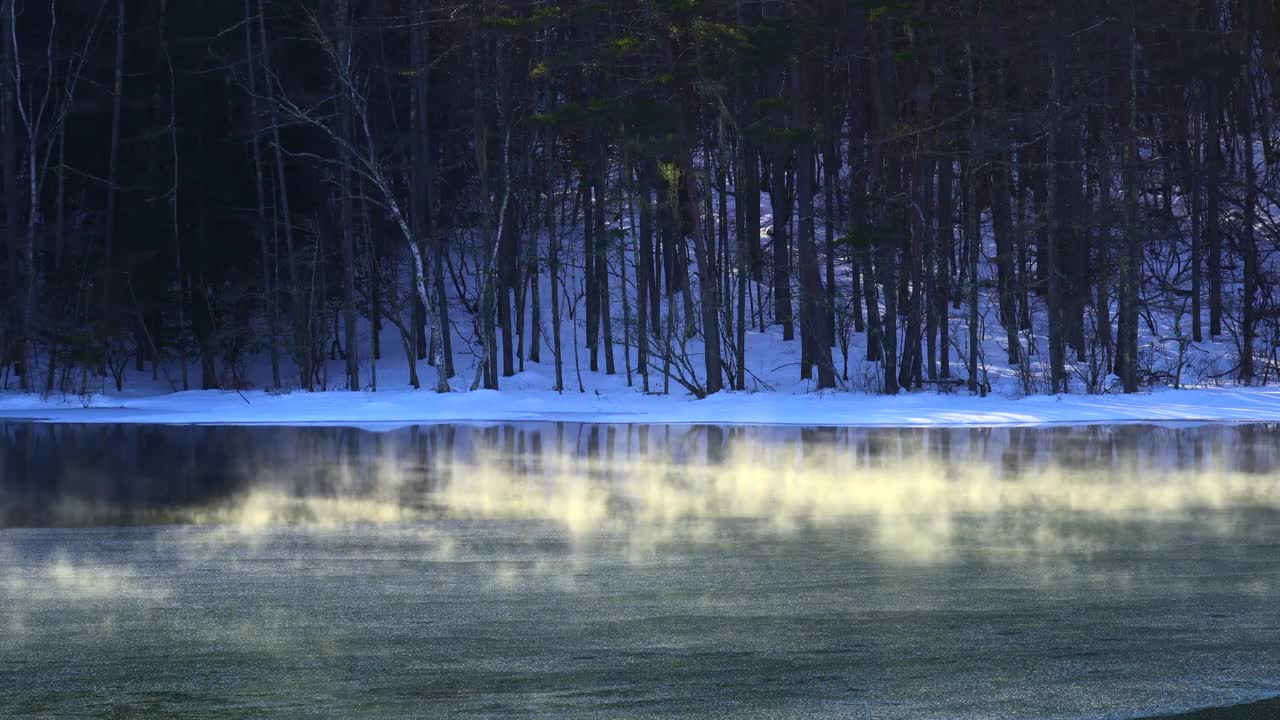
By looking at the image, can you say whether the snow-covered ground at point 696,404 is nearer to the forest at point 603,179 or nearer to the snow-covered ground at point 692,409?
the snow-covered ground at point 692,409

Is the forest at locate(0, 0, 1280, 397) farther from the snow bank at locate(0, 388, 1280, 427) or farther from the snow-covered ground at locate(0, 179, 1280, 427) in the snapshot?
the snow bank at locate(0, 388, 1280, 427)

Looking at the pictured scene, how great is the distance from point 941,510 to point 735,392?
1932 centimetres

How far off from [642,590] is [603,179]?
33.2 meters

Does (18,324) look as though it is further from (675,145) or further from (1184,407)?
(1184,407)

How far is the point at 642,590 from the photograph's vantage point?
898 centimetres

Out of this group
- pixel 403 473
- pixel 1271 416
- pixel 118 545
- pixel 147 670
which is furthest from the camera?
pixel 1271 416

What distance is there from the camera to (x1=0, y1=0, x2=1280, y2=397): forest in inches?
1331

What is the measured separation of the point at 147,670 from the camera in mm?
7012

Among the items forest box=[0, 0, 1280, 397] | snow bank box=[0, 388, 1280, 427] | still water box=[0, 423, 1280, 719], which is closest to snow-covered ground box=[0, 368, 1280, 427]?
snow bank box=[0, 388, 1280, 427]

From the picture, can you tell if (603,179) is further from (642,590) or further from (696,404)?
(642,590)

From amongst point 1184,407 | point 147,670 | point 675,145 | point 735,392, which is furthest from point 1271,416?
point 147,670

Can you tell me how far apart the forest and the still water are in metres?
18.0

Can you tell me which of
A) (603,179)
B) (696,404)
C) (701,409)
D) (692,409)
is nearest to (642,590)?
(701,409)

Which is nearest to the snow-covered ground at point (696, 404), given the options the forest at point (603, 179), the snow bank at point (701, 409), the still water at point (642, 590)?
the snow bank at point (701, 409)
